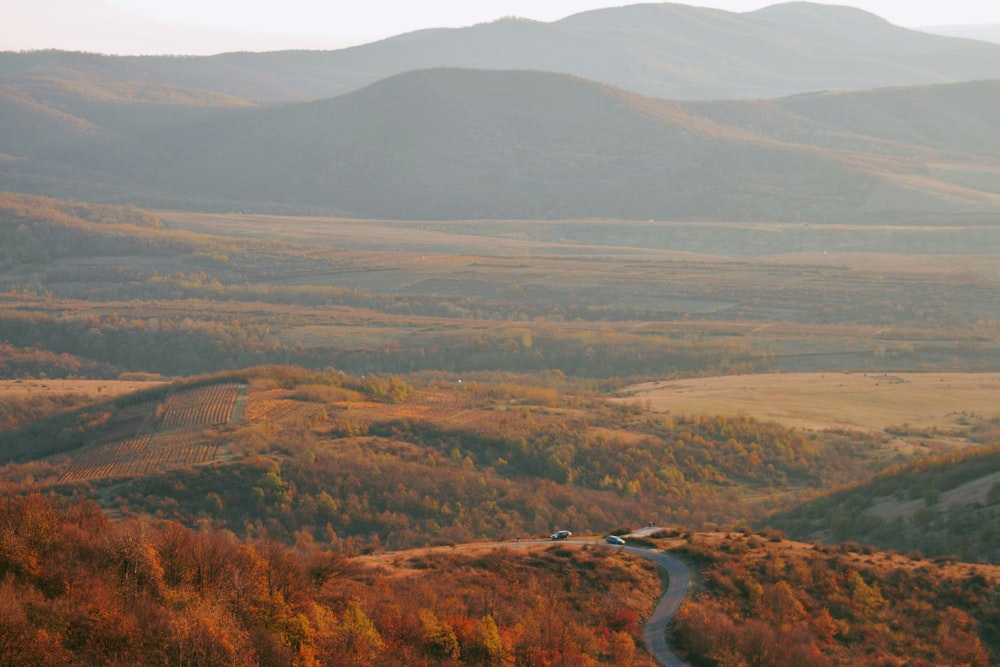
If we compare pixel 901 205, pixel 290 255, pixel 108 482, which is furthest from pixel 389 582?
pixel 901 205

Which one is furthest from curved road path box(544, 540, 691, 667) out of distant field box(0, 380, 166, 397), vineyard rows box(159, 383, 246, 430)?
distant field box(0, 380, 166, 397)

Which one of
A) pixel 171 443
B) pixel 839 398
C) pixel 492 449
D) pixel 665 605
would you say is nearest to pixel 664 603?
pixel 665 605

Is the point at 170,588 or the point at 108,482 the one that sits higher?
the point at 170,588

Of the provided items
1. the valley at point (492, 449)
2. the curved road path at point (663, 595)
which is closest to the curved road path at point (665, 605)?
the curved road path at point (663, 595)

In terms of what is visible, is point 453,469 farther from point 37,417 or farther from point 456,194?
point 456,194

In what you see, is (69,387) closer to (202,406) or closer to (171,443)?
(202,406)

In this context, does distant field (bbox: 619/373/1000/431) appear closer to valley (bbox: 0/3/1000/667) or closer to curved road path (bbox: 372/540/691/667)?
valley (bbox: 0/3/1000/667)
